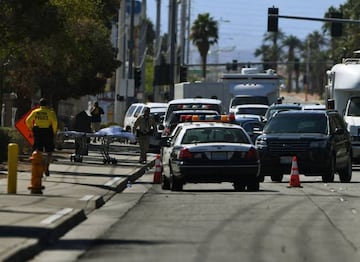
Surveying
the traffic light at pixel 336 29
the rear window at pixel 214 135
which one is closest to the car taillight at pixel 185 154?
the rear window at pixel 214 135

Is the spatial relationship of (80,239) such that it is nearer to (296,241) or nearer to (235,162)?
(296,241)

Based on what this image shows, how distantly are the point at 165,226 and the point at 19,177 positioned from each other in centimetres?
945

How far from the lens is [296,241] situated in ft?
44.4

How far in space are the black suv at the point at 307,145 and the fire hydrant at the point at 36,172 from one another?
7087 millimetres

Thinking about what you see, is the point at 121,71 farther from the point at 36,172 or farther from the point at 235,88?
the point at 36,172

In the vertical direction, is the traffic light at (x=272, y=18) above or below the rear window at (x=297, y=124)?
above

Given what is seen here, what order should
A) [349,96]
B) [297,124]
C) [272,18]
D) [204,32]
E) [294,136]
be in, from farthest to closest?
[204,32] < [272,18] < [349,96] < [297,124] < [294,136]

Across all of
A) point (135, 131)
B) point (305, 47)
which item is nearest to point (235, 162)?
point (135, 131)

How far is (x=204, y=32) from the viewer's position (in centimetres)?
11712

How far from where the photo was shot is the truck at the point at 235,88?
2068 inches

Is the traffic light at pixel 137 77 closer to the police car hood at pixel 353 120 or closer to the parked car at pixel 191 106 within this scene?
the parked car at pixel 191 106

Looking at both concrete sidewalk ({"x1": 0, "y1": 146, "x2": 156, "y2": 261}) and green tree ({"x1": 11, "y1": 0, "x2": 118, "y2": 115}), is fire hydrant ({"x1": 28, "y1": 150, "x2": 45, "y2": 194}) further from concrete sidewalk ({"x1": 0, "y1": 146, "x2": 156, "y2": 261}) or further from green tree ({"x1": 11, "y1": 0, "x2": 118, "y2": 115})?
green tree ({"x1": 11, "y1": 0, "x2": 118, "y2": 115})

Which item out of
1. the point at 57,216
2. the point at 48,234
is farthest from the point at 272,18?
the point at 48,234

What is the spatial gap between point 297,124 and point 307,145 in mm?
1255
